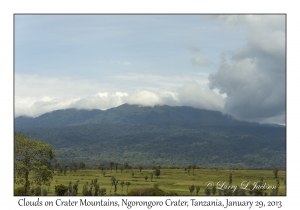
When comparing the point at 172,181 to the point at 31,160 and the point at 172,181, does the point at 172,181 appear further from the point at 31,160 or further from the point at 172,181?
the point at 31,160

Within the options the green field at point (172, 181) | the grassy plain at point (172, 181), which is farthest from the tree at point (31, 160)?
the grassy plain at point (172, 181)

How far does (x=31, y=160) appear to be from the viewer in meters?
49.1

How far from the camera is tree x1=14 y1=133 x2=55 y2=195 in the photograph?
156ft

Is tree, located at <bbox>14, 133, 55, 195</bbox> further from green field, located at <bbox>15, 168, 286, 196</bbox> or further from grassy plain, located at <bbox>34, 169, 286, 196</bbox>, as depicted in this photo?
grassy plain, located at <bbox>34, 169, 286, 196</bbox>

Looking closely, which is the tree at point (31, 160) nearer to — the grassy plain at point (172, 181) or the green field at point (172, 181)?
the green field at point (172, 181)

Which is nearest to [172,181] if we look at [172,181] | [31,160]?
[172,181]

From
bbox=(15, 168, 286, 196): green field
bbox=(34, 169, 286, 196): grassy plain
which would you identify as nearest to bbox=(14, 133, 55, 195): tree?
bbox=(15, 168, 286, 196): green field

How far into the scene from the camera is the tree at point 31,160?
47.5 meters
